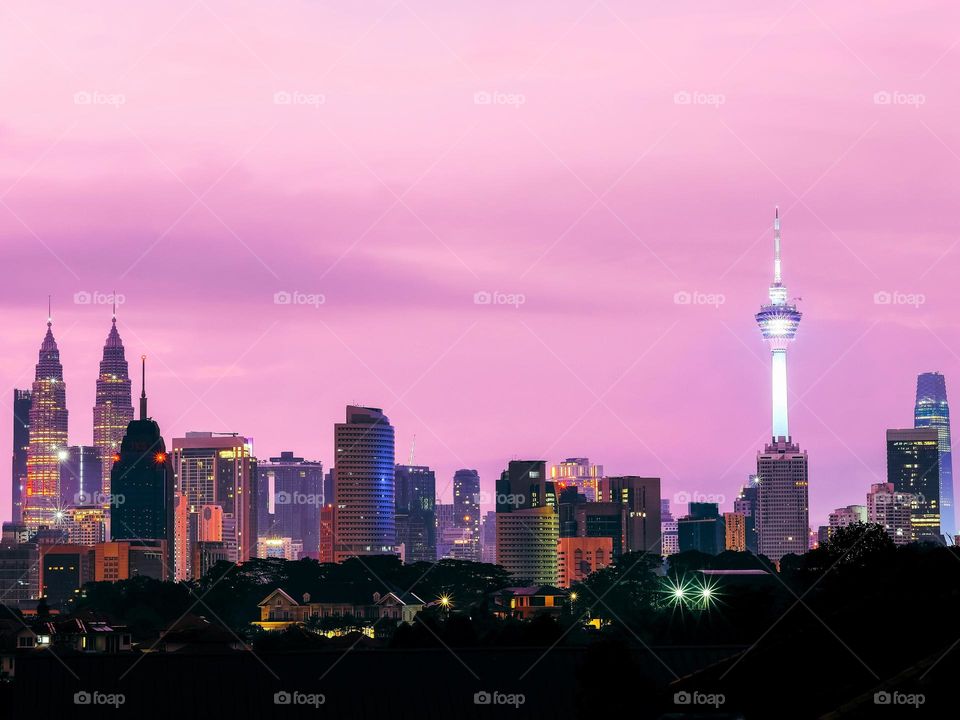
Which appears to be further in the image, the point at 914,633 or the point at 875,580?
the point at 875,580

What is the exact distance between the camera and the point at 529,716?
8588 cm

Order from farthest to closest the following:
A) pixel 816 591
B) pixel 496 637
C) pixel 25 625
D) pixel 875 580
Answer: pixel 25 625 < pixel 496 637 < pixel 816 591 < pixel 875 580

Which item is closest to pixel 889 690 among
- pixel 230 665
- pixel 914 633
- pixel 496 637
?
pixel 914 633

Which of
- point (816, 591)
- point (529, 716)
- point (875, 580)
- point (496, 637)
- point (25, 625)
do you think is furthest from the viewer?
point (25, 625)

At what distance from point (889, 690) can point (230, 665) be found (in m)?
36.9

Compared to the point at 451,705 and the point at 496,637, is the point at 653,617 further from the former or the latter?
the point at 451,705

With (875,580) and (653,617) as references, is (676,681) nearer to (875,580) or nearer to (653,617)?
(875,580)

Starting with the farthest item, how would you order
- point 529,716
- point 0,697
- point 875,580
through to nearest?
point 875,580 < point 0,697 < point 529,716

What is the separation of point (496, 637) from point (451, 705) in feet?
141

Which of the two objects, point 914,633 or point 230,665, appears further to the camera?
point 230,665

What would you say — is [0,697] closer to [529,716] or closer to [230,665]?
[230,665]

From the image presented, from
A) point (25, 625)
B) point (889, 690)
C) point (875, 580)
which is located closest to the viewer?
point (889, 690)

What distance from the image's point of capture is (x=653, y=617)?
197500 mm

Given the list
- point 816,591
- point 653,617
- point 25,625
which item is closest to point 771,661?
point 816,591
